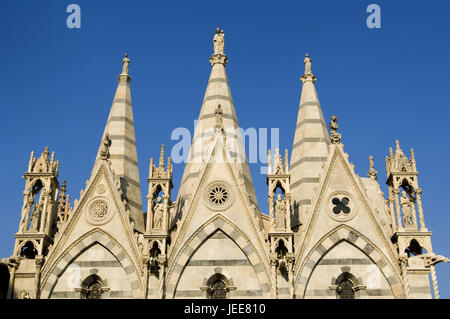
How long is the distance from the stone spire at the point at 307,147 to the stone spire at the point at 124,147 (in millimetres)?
6642

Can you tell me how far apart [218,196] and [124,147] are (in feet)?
19.9

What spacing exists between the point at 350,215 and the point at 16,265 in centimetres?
1186

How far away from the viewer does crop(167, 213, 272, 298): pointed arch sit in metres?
19.7

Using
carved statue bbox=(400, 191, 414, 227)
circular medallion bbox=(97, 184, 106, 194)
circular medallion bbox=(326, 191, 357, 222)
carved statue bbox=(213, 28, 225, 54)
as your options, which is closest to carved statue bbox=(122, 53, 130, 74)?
carved statue bbox=(213, 28, 225, 54)

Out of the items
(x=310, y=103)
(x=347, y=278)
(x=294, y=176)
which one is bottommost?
(x=347, y=278)

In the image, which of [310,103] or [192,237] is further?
[310,103]


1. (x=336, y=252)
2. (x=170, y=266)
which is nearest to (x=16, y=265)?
(x=170, y=266)

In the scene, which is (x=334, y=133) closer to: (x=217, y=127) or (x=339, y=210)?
(x=339, y=210)

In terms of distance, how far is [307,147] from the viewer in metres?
25.6

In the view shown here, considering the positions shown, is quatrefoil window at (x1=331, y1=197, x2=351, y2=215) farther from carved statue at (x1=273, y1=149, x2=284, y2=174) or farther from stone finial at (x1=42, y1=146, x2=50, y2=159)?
stone finial at (x1=42, y1=146, x2=50, y2=159)

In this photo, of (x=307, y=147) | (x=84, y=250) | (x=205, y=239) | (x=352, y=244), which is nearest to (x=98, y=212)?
(x=84, y=250)
